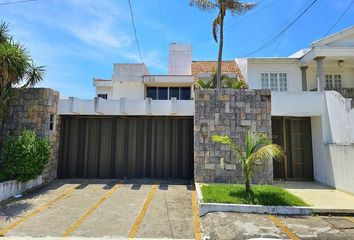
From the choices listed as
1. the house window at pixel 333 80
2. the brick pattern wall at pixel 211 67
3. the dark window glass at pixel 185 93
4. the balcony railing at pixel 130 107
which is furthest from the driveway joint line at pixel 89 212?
the house window at pixel 333 80

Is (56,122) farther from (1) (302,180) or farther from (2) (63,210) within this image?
(1) (302,180)

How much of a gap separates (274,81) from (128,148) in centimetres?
979

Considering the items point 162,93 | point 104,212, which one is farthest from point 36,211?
point 162,93

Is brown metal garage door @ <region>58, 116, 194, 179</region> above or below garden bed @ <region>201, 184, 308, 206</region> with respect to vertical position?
above

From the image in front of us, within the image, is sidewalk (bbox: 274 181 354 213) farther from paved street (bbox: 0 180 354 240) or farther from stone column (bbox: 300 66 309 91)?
stone column (bbox: 300 66 309 91)

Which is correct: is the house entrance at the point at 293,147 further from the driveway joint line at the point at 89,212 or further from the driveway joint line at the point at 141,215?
the driveway joint line at the point at 89,212

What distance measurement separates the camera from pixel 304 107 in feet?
33.5

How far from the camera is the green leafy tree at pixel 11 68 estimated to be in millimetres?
8508

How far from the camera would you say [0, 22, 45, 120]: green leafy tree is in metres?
8.51

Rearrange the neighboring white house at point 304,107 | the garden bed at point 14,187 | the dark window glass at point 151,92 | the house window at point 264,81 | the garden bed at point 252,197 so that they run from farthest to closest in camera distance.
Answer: the dark window glass at point 151,92
the house window at point 264,81
the neighboring white house at point 304,107
the garden bed at point 14,187
the garden bed at point 252,197

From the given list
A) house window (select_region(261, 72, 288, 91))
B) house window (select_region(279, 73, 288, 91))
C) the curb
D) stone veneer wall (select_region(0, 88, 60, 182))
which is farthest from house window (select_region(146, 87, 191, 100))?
the curb

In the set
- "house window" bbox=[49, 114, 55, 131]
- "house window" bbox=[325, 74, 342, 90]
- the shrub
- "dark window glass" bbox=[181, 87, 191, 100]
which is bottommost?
the shrub

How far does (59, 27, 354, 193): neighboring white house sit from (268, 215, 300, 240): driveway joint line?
13.0 feet

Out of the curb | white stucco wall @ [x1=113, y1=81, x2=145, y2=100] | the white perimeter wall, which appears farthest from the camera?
white stucco wall @ [x1=113, y1=81, x2=145, y2=100]
